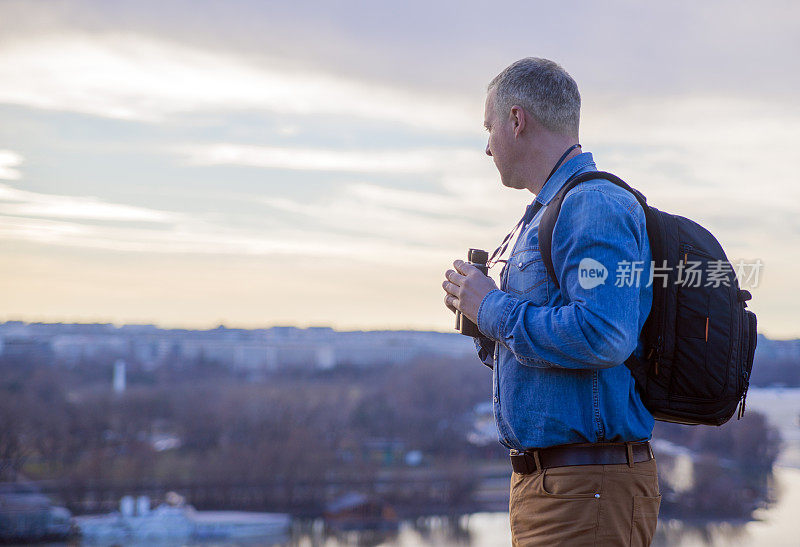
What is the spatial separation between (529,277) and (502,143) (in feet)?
0.60

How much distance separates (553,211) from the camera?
0.95 m

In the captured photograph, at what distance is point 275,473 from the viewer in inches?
514

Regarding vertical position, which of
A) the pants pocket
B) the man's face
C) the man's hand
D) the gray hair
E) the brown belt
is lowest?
the pants pocket

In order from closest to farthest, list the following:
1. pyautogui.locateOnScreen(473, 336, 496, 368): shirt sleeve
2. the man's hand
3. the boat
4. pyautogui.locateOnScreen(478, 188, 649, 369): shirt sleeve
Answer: pyautogui.locateOnScreen(478, 188, 649, 369): shirt sleeve, the man's hand, pyautogui.locateOnScreen(473, 336, 496, 368): shirt sleeve, the boat

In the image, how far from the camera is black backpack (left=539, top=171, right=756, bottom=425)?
0.94 metres

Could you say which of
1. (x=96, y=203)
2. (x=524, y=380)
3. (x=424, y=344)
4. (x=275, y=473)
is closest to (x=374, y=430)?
(x=275, y=473)

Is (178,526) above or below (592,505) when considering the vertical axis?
below

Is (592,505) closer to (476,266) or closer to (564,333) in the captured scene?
(564,333)

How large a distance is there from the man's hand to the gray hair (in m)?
0.21

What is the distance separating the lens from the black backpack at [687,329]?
0.94 m

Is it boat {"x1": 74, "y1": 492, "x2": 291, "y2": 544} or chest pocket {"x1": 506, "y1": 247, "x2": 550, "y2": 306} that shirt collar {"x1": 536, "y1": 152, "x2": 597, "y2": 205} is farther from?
boat {"x1": 74, "y1": 492, "x2": 291, "y2": 544}

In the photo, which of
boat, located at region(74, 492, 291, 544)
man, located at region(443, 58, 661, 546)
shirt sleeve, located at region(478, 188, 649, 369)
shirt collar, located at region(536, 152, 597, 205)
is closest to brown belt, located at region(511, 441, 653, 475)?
man, located at region(443, 58, 661, 546)

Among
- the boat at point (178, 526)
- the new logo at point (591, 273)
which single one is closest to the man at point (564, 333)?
the new logo at point (591, 273)

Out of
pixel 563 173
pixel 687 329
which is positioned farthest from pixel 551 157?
pixel 687 329
